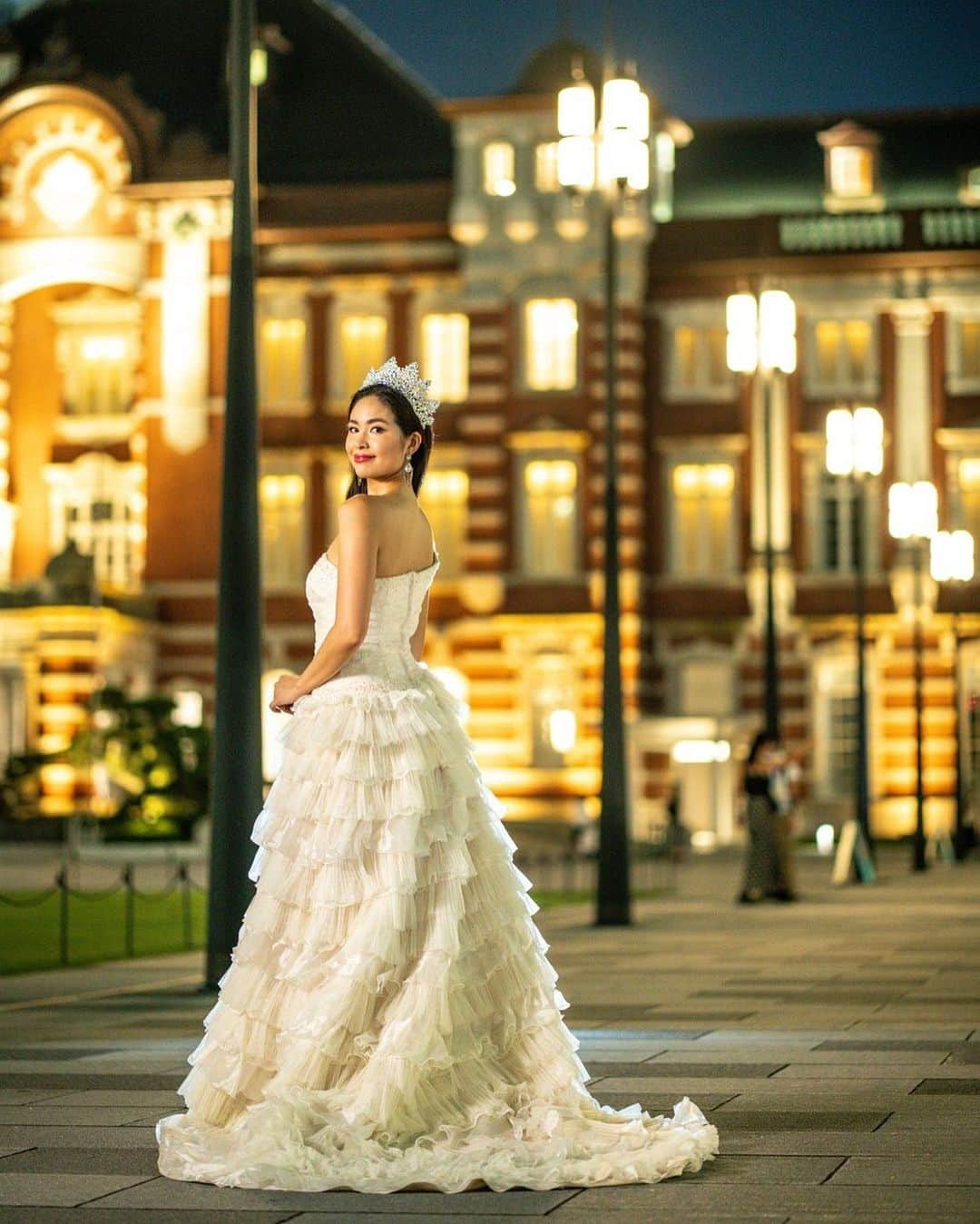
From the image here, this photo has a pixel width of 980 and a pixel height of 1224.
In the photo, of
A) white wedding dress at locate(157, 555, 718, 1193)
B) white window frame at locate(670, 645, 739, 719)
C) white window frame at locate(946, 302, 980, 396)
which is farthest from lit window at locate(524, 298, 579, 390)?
white wedding dress at locate(157, 555, 718, 1193)

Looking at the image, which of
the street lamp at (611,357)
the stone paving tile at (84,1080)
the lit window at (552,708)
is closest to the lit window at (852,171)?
the lit window at (552,708)

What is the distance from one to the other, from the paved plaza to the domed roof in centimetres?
3018

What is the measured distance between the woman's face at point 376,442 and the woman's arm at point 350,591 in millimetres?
162

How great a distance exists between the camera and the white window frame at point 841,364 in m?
47.3

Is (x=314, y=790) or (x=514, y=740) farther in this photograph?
(x=514, y=740)

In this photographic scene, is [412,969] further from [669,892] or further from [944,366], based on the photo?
[944,366]

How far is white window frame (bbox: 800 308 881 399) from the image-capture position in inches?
1863

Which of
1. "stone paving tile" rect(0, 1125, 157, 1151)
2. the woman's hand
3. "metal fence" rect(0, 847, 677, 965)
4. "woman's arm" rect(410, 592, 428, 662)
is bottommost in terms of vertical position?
"metal fence" rect(0, 847, 677, 965)

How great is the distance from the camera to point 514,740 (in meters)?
46.0

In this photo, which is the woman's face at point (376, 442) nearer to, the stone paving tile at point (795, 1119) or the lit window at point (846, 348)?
the stone paving tile at point (795, 1119)

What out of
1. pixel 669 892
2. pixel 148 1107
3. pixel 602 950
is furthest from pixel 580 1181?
pixel 669 892

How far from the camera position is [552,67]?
46938 millimetres

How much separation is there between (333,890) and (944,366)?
41740 mm

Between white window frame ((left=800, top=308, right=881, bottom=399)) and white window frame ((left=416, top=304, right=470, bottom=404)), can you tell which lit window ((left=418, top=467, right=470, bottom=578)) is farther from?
white window frame ((left=800, top=308, right=881, bottom=399))
